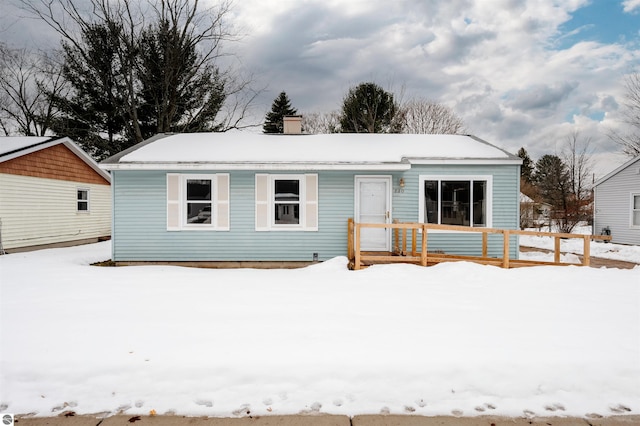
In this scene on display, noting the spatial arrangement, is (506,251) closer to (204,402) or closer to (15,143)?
(204,402)

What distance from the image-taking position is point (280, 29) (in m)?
16.8

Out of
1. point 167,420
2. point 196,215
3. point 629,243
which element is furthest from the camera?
point 629,243

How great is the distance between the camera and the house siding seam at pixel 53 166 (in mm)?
12500

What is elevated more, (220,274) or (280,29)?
(280,29)

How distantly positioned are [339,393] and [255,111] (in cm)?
2198

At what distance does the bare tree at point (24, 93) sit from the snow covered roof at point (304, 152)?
17748mm

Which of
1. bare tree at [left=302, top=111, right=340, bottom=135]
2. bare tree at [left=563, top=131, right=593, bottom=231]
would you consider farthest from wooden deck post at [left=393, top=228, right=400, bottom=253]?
bare tree at [left=563, top=131, right=593, bottom=231]

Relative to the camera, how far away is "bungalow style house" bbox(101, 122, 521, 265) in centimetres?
963

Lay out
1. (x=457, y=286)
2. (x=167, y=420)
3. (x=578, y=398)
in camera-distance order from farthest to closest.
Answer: (x=457, y=286) < (x=578, y=398) < (x=167, y=420)

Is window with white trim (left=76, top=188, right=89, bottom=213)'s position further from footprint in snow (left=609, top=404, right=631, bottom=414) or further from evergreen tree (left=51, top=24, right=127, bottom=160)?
footprint in snow (left=609, top=404, right=631, bottom=414)

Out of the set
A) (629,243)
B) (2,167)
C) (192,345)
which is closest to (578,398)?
(192,345)

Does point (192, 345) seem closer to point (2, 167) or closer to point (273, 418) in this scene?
point (273, 418)

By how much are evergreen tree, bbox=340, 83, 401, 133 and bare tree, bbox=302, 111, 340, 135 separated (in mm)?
2918

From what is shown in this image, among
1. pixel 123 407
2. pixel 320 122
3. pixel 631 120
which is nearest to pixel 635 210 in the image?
pixel 631 120
